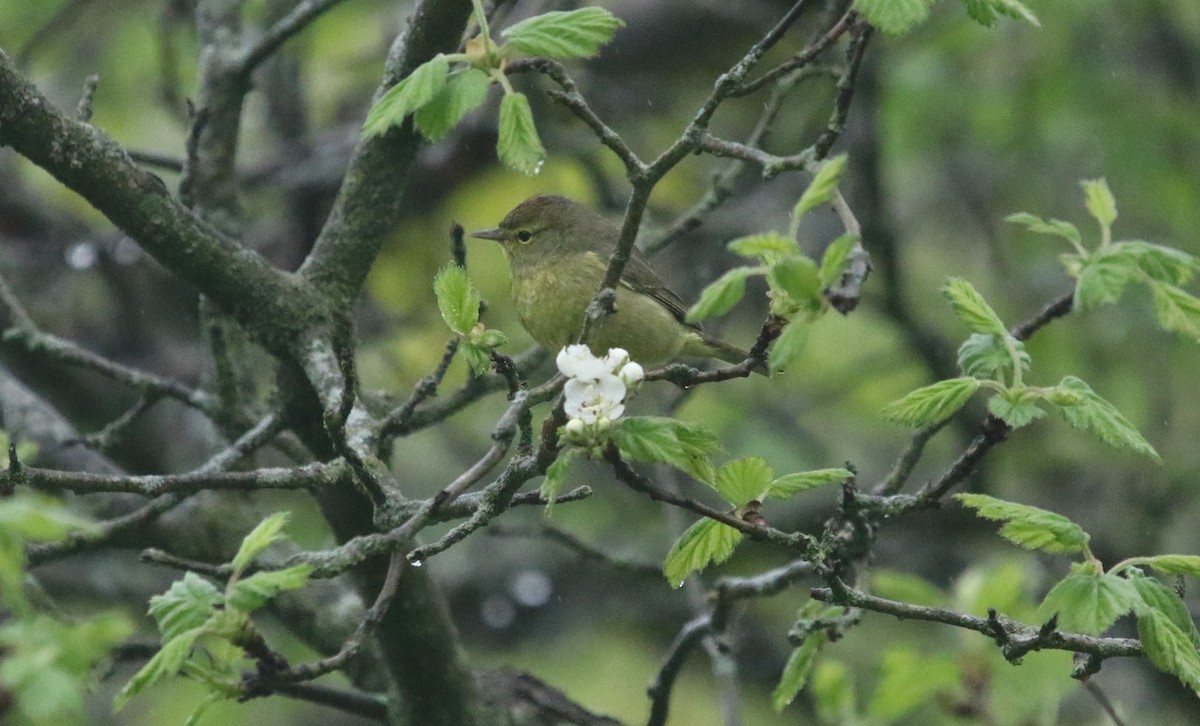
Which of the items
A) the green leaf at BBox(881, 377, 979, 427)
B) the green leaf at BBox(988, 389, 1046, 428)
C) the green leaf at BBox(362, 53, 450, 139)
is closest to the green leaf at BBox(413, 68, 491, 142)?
the green leaf at BBox(362, 53, 450, 139)

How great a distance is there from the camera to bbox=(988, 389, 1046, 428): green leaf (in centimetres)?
267

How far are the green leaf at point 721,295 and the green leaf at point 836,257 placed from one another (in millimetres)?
143

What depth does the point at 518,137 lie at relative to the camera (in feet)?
9.04

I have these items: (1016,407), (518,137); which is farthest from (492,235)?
(1016,407)

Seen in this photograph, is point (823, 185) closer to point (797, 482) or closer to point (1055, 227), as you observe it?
point (797, 482)

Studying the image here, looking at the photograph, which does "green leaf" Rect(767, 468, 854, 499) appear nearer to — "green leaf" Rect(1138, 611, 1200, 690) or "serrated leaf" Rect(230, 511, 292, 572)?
"green leaf" Rect(1138, 611, 1200, 690)

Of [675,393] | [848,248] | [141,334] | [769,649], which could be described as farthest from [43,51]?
[848,248]

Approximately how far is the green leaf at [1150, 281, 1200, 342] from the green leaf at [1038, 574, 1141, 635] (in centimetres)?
65

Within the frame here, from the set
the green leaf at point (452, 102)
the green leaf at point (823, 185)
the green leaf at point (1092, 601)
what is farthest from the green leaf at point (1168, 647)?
the green leaf at point (452, 102)

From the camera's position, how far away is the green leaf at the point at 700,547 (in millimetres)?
2805

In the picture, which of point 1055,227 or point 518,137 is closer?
point 518,137

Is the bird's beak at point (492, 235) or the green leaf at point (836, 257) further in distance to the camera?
the bird's beak at point (492, 235)

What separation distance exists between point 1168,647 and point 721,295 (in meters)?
1.15

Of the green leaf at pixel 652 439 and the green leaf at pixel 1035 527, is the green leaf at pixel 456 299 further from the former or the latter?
the green leaf at pixel 1035 527
